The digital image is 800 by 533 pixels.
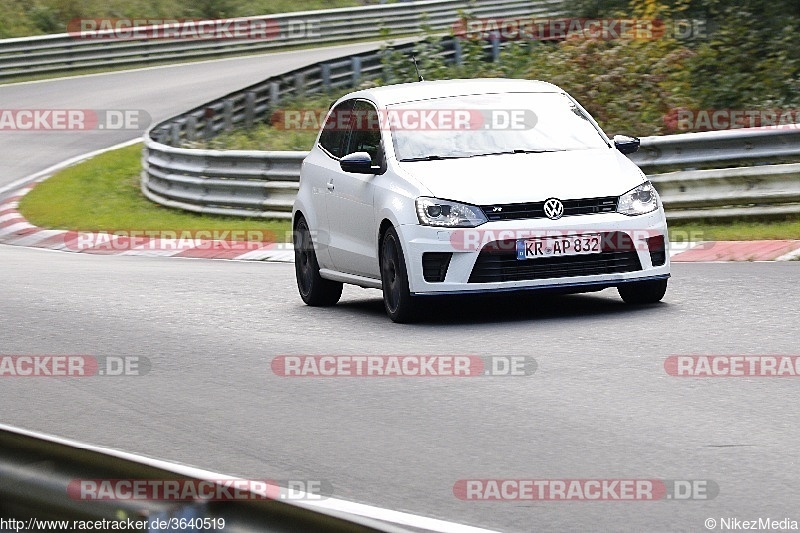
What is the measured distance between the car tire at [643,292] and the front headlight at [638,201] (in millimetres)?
499

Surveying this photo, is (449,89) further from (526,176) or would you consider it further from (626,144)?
(526,176)

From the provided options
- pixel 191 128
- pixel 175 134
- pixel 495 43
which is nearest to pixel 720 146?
pixel 175 134

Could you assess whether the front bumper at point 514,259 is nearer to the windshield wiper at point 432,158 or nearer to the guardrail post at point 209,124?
the windshield wiper at point 432,158

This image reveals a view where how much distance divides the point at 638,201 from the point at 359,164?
1863 millimetres

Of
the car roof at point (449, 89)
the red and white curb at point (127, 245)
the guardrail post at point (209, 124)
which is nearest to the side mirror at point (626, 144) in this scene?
the car roof at point (449, 89)

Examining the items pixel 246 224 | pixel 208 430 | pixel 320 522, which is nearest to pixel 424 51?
pixel 246 224

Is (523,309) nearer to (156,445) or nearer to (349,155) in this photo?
(349,155)

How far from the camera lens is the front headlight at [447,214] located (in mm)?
9570

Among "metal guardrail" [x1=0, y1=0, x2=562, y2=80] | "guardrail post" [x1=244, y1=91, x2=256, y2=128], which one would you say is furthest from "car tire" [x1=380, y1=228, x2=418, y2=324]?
"metal guardrail" [x1=0, y1=0, x2=562, y2=80]

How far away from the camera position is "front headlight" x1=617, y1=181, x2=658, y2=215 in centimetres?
978

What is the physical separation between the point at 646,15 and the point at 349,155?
12646mm

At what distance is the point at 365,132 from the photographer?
11.2m

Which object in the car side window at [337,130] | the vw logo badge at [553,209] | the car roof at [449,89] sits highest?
the car roof at [449,89]

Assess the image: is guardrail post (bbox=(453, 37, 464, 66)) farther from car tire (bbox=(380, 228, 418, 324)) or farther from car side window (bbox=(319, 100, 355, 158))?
car tire (bbox=(380, 228, 418, 324))
